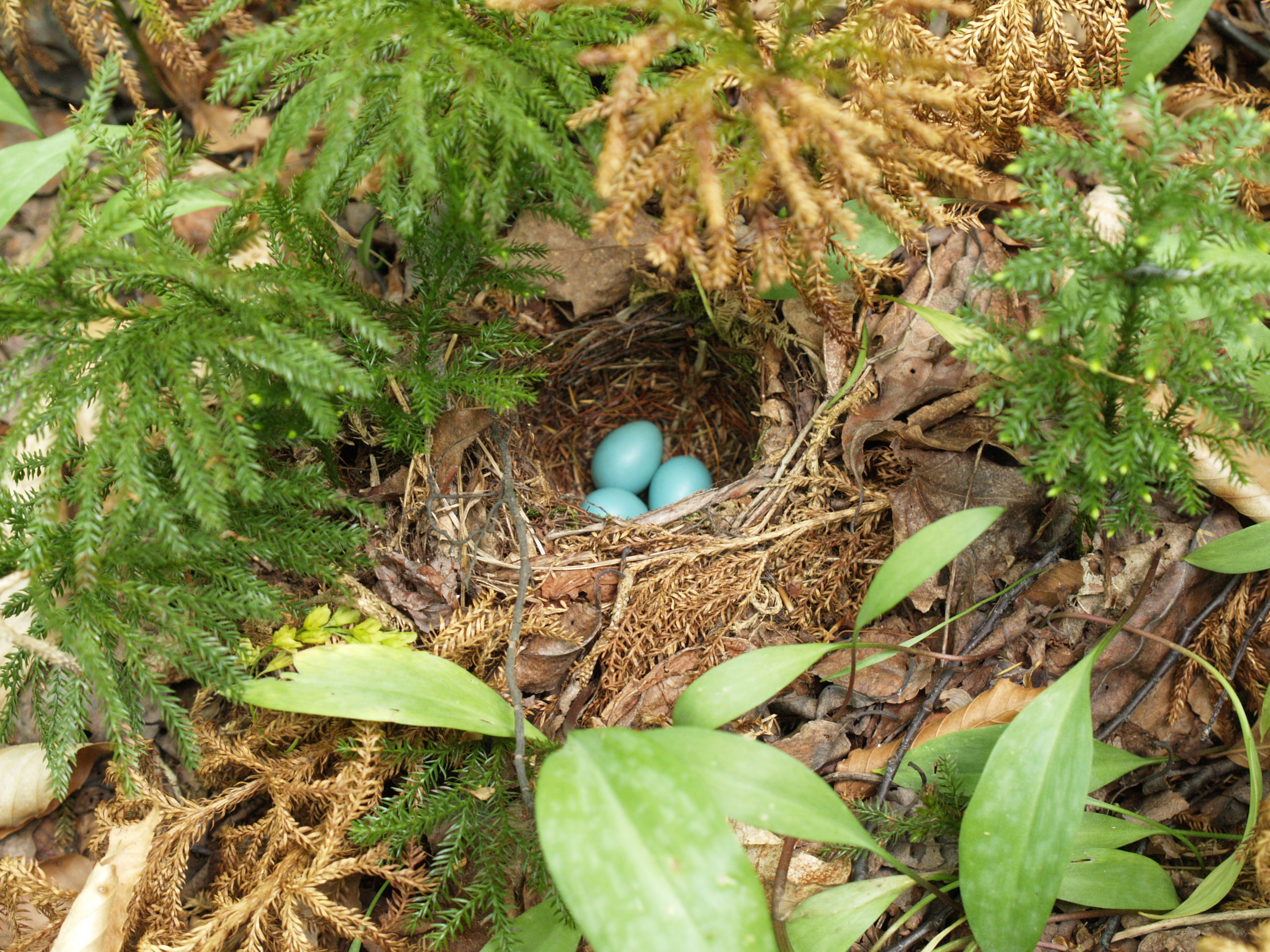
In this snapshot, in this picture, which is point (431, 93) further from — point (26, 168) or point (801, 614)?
point (801, 614)

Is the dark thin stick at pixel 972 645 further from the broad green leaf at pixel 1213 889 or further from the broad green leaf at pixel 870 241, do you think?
the broad green leaf at pixel 870 241

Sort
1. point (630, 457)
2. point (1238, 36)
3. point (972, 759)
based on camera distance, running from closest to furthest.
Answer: point (972, 759) → point (1238, 36) → point (630, 457)

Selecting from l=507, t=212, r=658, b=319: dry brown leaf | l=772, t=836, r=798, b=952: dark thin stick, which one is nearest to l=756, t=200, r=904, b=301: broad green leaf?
l=507, t=212, r=658, b=319: dry brown leaf

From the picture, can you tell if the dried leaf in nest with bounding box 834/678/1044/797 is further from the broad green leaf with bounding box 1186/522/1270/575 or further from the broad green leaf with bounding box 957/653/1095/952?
the broad green leaf with bounding box 1186/522/1270/575

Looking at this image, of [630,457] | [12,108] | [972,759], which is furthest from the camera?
[630,457]

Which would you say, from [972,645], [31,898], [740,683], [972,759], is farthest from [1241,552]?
[31,898]

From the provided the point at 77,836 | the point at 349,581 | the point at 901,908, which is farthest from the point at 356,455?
the point at 901,908

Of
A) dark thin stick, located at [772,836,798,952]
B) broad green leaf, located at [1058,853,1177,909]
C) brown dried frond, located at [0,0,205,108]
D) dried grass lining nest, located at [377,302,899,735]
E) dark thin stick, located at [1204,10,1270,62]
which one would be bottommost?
broad green leaf, located at [1058,853,1177,909]
